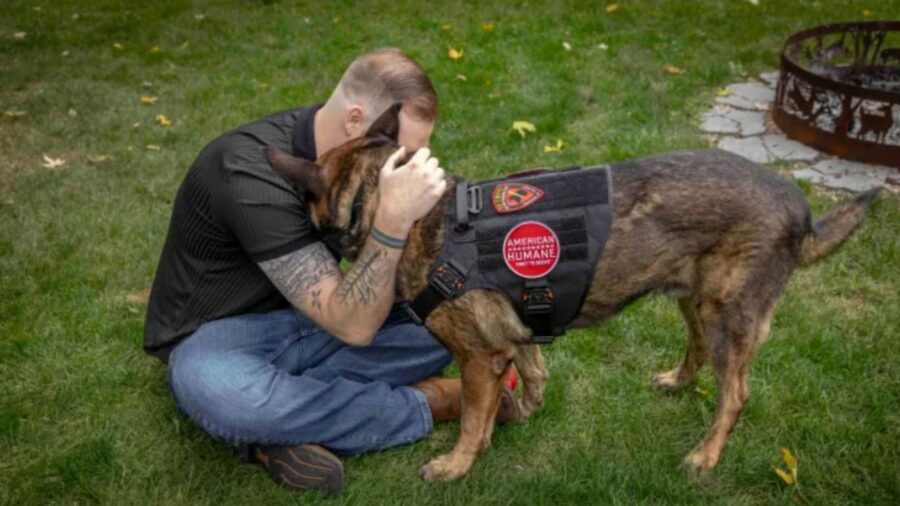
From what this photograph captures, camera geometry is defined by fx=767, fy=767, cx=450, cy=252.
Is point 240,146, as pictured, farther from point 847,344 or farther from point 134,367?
point 847,344

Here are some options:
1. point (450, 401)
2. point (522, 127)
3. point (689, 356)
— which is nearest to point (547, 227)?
point (450, 401)

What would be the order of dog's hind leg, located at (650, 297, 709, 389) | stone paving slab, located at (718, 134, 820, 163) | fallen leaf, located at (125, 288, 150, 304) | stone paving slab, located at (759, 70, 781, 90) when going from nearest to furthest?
1. dog's hind leg, located at (650, 297, 709, 389)
2. fallen leaf, located at (125, 288, 150, 304)
3. stone paving slab, located at (718, 134, 820, 163)
4. stone paving slab, located at (759, 70, 781, 90)

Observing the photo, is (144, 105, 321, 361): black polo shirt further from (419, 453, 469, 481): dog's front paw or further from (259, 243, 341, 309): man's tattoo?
(419, 453, 469, 481): dog's front paw

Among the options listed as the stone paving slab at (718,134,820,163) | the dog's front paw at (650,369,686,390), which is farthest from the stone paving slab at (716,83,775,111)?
the dog's front paw at (650,369,686,390)

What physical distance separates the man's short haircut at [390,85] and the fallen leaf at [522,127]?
3106 mm

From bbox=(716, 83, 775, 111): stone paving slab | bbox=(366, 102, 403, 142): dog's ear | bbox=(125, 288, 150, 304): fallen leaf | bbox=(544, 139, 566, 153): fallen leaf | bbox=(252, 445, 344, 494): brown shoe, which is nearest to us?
bbox=(366, 102, 403, 142): dog's ear

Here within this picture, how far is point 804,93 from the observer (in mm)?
6152

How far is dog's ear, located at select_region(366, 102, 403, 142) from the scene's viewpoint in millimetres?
3016

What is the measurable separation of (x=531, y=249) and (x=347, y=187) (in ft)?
2.43

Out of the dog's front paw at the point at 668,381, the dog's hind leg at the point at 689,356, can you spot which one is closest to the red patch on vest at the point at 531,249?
the dog's hind leg at the point at 689,356

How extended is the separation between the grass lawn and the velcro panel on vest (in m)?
0.90

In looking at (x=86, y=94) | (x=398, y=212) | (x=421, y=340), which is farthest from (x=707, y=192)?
(x=86, y=94)

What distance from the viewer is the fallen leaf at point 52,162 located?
6273mm

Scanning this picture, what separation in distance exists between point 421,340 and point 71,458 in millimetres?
1592
